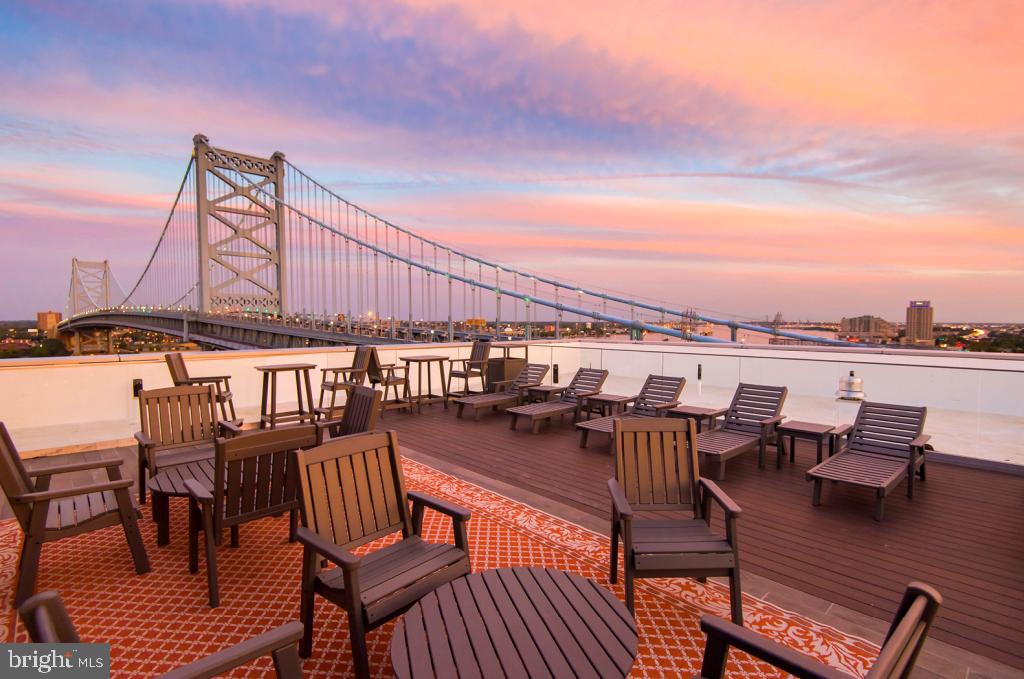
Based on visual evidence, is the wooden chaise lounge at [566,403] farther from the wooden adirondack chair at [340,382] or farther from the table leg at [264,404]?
the table leg at [264,404]

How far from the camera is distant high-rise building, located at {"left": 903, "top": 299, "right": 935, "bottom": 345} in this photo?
10.2 m

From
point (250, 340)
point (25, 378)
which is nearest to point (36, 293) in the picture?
point (250, 340)

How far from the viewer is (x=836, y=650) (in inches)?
83.9

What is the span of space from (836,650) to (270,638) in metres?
2.23

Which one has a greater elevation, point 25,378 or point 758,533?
point 25,378

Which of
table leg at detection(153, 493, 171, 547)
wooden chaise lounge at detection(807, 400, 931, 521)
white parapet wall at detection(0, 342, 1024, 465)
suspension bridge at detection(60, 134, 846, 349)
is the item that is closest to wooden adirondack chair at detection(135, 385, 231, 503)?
table leg at detection(153, 493, 171, 547)

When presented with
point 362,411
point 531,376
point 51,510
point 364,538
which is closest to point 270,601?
point 364,538

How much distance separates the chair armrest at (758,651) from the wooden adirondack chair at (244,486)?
6.06 ft

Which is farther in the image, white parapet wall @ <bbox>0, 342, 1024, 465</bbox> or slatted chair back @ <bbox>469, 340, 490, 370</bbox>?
slatted chair back @ <bbox>469, 340, 490, 370</bbox>

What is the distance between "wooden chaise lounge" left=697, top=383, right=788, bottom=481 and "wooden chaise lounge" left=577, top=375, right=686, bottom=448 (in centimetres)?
58

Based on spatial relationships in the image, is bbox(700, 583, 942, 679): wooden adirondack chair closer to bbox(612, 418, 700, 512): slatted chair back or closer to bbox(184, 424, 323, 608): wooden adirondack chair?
bbox(612, 418, 700, 512): slatted chair back

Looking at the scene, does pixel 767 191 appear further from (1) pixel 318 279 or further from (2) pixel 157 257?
(2) pixel 157 257

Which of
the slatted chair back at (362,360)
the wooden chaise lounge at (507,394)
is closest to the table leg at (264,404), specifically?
the slatted chair back at (362,360)

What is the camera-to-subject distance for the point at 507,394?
750 centimetres
